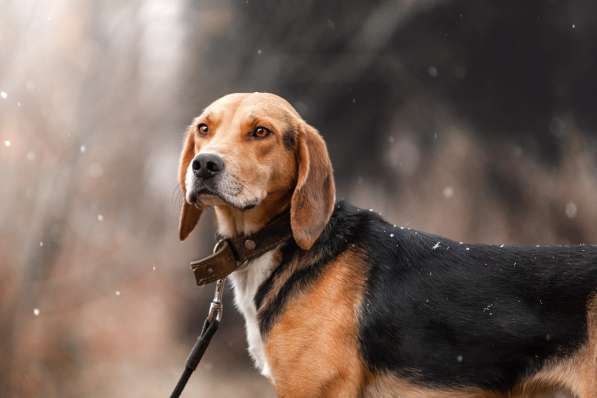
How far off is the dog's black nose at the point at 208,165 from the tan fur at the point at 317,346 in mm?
719

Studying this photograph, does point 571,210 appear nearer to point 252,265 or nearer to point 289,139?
point 289,139

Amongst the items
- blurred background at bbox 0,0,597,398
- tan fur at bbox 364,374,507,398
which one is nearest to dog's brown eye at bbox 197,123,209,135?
tan fur at bbox 364,374,507,398

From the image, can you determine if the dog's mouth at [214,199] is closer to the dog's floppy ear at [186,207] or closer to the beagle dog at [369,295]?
the beagle dog at [369,295]

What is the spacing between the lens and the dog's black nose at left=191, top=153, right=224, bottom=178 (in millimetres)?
3277

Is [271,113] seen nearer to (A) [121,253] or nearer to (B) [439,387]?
(B) [439,387]

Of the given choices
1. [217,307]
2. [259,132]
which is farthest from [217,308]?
[259,132]

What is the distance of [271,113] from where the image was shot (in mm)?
3592

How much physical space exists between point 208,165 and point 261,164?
0.31m

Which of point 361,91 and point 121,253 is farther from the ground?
point 361,91

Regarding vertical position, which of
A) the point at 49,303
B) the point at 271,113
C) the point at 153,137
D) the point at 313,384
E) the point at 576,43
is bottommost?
the point at 49,303

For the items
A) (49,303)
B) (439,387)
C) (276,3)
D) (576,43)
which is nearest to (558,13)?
(576,43)

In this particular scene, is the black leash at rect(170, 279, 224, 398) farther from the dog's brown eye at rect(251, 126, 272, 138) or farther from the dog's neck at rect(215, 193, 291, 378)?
the dog's brown eye at rect(251, 126, 272, 138)

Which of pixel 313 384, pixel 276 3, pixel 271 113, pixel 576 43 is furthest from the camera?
pixel 276 3

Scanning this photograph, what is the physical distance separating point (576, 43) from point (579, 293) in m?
4.11
